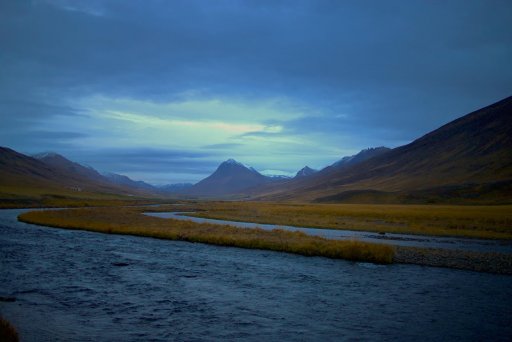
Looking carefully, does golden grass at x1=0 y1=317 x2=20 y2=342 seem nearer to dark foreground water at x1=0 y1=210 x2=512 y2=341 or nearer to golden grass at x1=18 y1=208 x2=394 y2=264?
dark foreground water at x1=0 y1=210 x2=512 y2=341

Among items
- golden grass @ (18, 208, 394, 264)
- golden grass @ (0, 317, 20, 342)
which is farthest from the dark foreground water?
golden grass @ (18, 208, 394, 264)

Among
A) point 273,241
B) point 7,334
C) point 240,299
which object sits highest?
point 7,334

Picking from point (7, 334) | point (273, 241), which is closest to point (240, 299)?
point (7, 334)

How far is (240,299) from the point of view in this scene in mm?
20812

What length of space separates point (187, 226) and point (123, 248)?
1837 cm

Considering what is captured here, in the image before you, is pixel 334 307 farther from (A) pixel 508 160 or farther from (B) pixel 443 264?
(A) pixel 508 160

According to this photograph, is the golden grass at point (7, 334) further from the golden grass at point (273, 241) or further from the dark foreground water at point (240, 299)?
the golden grass at point (273, 241)

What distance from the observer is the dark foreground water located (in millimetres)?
15969

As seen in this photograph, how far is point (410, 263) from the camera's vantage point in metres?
31.6

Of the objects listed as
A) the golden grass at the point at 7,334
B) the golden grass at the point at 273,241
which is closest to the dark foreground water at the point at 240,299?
the golden grass at the point at 7,334

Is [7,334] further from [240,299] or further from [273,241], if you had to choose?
[273,241]

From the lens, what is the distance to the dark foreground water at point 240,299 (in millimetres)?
15969

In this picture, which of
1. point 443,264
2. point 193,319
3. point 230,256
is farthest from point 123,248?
point 443,264

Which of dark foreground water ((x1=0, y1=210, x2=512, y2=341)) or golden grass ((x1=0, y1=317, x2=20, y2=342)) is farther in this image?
dark foreground water ((x1=0, y1=210, x2=512, y2=341))
